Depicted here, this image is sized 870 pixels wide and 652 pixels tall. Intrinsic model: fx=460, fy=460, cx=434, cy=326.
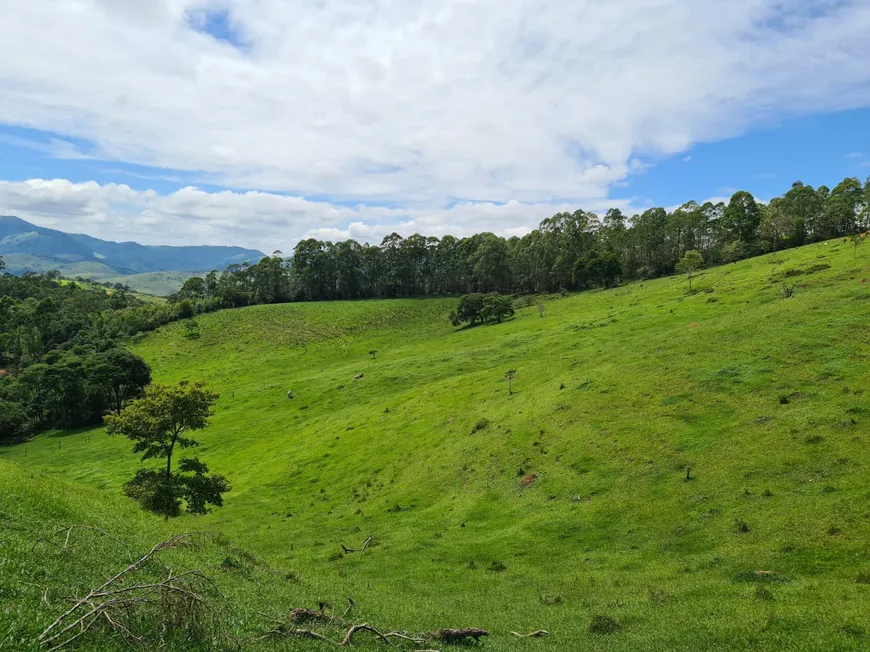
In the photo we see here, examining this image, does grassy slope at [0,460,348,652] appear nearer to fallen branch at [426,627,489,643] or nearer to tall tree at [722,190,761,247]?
fallen branch at [426,627,489,643]

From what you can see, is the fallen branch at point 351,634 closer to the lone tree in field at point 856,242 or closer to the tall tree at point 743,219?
the lone tree in field at point 856,242

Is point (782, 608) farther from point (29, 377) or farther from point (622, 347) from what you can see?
point (29, 377)

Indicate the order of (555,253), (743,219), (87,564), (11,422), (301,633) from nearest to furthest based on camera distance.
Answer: (301,633) < (87,564) < (11,422) < (743,219) < (555,253)

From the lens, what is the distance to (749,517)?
68.3 feet

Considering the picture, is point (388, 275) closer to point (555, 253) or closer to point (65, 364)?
point (555, 253)

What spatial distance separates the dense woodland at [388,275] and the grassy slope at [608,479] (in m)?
30.6

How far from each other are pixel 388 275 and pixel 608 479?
5724 inches

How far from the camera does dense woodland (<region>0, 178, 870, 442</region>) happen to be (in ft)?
304

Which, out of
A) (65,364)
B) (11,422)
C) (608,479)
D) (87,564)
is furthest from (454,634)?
(11,422)

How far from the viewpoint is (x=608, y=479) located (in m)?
28.3

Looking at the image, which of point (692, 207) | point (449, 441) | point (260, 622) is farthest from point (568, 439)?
point (692, 207)

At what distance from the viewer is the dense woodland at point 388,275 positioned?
92.8 meters

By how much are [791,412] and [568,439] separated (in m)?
13.6

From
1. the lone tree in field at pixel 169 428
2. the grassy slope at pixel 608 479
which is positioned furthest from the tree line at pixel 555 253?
the lone tree in field at pixel 169 428
